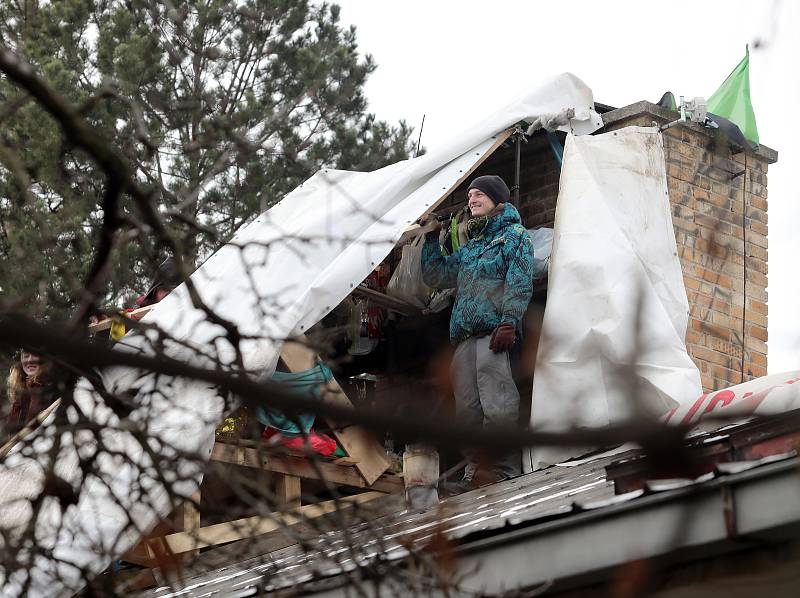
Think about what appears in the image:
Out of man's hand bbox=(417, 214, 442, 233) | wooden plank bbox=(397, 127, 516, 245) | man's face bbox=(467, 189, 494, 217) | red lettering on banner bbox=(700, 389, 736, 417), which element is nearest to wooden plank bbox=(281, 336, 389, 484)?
wooden plank bbox=(397, 127, 516, 245)

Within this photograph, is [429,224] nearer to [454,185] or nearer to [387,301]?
[454,185]

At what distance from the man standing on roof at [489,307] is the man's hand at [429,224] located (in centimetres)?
36

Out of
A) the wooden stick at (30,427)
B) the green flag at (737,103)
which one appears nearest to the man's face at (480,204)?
the green flag at (737,103)

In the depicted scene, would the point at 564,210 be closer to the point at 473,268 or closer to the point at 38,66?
the point at 473,268

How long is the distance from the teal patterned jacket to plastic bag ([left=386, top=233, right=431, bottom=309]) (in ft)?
1.91

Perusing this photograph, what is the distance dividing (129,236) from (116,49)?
412 inches

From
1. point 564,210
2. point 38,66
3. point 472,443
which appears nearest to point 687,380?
point 564,210

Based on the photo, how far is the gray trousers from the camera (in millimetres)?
6922

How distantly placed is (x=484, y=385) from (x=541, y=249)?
1249mm

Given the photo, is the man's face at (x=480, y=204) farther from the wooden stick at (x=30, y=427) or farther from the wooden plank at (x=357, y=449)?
the wooden stick at (x=30, y=427)

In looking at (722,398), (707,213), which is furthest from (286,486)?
(707,213)

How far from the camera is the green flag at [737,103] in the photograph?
9117 millimetres

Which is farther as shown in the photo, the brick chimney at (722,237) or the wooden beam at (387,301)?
the brick chimney at (722,237)

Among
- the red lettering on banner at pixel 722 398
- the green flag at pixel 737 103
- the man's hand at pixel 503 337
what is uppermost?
the green flag at pixel 737 103
